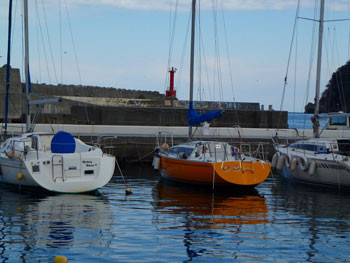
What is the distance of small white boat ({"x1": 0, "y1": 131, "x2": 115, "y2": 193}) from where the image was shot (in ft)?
60.5

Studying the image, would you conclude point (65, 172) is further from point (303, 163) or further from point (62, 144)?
point (303, 163)

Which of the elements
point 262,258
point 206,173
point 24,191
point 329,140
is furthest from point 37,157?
point 329,140

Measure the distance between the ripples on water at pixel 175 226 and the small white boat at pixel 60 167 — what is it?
0.47m

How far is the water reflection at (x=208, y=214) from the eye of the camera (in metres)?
12.6

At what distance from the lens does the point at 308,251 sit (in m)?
12.2

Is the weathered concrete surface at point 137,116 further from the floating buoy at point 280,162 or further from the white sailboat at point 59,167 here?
the white sailboat at point 59,167

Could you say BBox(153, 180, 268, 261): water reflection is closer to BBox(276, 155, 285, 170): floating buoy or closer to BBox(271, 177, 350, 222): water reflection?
BBox(271, 177, 350, 222): water reflection

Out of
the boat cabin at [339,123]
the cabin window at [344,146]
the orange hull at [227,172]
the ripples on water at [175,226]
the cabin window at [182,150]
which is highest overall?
the boat cabin at [339,123]

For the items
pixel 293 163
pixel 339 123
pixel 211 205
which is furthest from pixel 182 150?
pixel 339 123

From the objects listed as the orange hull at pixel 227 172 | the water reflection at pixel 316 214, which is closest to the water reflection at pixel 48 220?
the orange hull at pixel 227 172

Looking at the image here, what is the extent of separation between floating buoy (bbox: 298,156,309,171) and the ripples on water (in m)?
1.94

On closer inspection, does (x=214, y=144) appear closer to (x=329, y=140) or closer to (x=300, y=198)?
(x=300, y=198)

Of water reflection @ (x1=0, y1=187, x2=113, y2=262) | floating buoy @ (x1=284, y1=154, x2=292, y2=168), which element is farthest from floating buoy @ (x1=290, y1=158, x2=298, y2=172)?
water reflection @ (x1=0, y1=187, x2=113, y2=262)

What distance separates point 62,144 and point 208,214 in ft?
19.5
